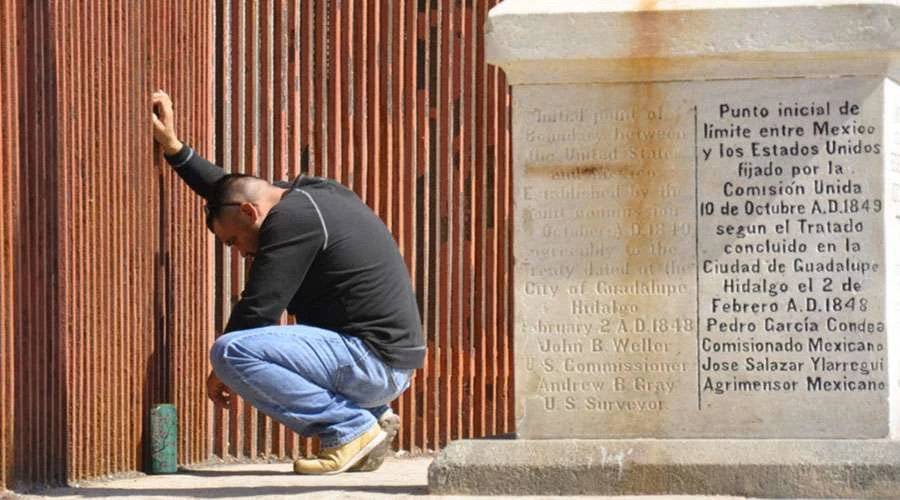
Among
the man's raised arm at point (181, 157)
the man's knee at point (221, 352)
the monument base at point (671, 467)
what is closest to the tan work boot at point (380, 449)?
the man's knee at point (221, 352)

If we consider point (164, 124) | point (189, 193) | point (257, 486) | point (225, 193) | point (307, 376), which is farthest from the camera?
point (189, 193)

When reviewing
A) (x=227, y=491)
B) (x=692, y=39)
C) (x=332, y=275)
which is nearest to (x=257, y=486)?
(x=227, y=491)

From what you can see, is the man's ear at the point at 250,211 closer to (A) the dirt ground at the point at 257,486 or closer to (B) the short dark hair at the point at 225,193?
(B) the short dark hair at the point at 225,193

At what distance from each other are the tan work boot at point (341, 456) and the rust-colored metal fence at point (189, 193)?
0.87m

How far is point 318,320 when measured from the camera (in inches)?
293

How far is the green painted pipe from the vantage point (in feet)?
26.7

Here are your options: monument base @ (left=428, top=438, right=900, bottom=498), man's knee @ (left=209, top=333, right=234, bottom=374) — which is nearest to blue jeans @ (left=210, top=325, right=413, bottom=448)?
man's knee @ (left=209, top=333, right=234, bottom=374)

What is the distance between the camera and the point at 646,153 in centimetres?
681

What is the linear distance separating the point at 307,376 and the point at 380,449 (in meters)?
0.46

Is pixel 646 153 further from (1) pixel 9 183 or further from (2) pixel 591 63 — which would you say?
(1) pixel 9 183

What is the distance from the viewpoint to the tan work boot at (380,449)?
24.7 feet

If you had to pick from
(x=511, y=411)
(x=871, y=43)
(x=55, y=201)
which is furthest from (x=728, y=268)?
(x=511, y=411)

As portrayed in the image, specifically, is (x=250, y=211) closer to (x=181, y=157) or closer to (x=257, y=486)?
(x=181, y=157)

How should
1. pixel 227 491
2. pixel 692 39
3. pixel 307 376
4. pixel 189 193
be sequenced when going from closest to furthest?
pixel 692 39, pixel 227 491, pixel 307 376, pixel 189 193
